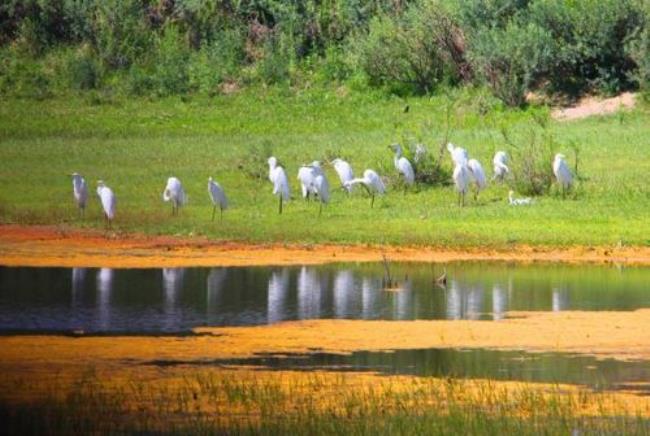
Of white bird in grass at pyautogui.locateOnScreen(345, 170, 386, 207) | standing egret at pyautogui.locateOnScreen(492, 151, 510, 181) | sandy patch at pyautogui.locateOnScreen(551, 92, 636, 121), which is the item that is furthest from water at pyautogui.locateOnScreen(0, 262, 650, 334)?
sandy patch at pyautogui.locateOnScreen(551, 92, 636, 121)

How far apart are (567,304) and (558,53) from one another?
64.2 ft

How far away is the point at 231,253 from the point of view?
909 inches

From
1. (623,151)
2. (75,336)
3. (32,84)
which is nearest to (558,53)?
Answer: (623,151)

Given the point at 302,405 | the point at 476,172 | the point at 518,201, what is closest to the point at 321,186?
the point at 476,172

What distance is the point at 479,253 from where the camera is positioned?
75.2 ft

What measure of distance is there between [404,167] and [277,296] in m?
8.88

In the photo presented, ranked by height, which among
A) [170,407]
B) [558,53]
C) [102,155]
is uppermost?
[558,53]

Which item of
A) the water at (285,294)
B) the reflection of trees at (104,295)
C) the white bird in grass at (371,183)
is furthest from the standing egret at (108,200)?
the white bird in grass at (371,183)

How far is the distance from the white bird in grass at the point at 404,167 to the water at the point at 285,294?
238 inches

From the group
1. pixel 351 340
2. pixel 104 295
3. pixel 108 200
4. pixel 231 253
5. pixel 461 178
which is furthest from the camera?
pixel 461 178

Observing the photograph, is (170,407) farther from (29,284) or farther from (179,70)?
(179,70)

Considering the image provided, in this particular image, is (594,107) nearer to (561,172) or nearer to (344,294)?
(561,172)

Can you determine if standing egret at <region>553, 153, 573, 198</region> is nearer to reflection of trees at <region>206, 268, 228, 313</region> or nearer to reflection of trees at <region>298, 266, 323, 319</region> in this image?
reflection of trees at <region>298, 266, 323, 319</region>

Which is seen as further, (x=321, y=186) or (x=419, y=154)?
(x=419, y=154)
